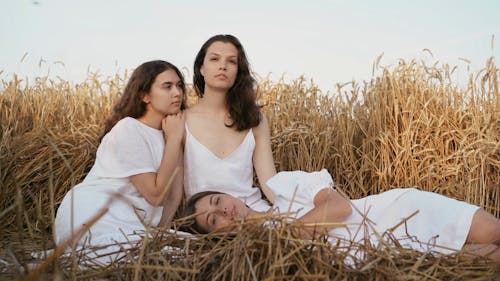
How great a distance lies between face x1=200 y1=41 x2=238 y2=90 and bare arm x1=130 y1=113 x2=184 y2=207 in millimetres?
286

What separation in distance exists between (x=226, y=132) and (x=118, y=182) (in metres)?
0.76

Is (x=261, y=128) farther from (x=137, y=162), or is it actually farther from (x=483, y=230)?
(x=483, y=230)

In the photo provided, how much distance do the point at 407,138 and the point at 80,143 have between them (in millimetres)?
2309

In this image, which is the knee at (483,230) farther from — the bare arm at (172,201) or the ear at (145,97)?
the ear at (145,97)

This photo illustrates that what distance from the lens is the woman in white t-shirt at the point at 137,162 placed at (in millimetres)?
2541

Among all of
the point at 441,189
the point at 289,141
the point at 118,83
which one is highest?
the point at 118,83

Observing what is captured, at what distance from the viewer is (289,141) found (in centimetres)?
387

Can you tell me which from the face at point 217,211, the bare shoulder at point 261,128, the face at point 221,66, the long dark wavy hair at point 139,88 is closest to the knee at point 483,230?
the face at point 217,211

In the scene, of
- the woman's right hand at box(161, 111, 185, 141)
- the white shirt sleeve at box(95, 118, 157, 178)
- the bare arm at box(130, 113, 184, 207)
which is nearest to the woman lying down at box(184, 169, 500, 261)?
the bare arm at box(130, 113, 184, 207)

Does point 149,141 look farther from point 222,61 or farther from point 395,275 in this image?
point 395,275

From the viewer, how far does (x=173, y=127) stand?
112 inches

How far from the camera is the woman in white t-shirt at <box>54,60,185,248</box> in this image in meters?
2.54

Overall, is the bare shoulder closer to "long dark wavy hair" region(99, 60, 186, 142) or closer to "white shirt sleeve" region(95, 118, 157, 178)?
"long dark wavy hair" region(99, 60, 186, 142)

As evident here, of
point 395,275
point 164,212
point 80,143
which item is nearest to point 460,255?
point 395,275
